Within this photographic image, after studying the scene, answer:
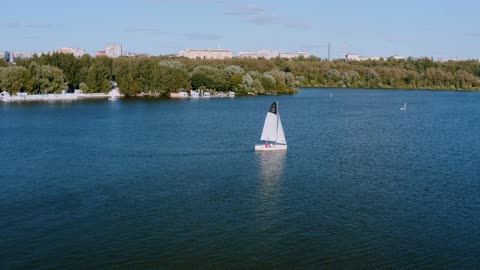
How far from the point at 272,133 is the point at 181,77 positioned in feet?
139

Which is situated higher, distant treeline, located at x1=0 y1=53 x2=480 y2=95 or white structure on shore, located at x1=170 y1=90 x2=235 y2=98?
distant treeline, located at x1=0 y1=53 x2=480 y2=95

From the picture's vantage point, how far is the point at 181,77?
6844 cm

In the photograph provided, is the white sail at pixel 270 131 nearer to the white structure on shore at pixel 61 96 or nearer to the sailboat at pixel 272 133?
the sailboat at pixel 272 133

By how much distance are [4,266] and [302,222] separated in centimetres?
810

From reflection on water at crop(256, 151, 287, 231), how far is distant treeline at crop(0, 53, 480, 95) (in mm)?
42439

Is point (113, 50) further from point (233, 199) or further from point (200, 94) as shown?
point (233, 199)

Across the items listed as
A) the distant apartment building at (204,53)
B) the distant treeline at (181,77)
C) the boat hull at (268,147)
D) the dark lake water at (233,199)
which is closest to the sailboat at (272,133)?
the boat hull at (268,147)

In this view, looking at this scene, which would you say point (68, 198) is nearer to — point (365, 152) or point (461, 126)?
point (365, 152)

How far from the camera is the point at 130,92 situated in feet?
220

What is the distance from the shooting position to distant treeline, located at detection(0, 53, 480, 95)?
202ft

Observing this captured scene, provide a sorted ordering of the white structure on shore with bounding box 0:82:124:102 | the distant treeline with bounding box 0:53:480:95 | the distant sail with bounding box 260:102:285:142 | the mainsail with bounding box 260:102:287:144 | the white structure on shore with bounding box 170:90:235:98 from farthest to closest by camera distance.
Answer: the white structure on shore with bounding box 170:90:235:98
the distant treeline with bounding box 0:53:480:95
the white structure on shore with bounding box 0:82:124:102
the mainsail with bounding box 260:102:287:144
the distant sail with bounding box 260:102:285:142

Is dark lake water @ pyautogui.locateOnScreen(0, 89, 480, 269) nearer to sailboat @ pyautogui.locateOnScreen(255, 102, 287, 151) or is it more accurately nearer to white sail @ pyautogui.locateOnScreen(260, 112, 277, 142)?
sailboat @ pyautogui.locateOnScreen(255, 102, 287, 151)

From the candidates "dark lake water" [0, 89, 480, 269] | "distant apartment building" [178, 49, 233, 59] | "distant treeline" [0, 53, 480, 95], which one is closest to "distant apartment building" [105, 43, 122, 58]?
"distant apartment building" [178, 49, 233, 59]

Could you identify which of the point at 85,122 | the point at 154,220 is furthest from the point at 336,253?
the point at 85,122
